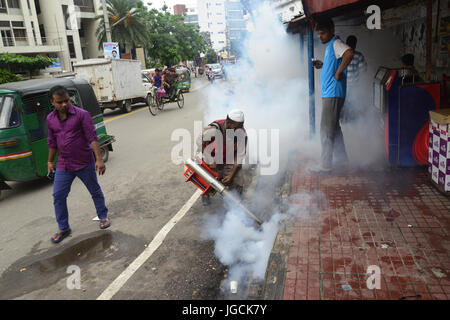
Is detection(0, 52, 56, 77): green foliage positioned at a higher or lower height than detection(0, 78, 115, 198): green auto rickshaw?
higher

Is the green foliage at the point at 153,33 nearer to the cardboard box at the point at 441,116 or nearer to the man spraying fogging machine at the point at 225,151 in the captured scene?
the man spraying fogging machine at the point at 225,151

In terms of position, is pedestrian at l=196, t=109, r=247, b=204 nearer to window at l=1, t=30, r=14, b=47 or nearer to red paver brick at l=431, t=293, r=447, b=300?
red paver brick at l=431, t=293, r=447, b=300

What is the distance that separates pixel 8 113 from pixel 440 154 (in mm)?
6122

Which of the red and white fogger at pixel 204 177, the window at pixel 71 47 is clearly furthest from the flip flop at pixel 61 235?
the window at pixel 71 47

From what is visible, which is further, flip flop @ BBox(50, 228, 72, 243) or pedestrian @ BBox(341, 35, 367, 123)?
pedestrian @ BBox(341, 35, 367, 123)

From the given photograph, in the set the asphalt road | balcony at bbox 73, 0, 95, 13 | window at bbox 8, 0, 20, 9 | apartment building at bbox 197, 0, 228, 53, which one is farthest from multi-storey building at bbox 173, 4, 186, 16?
the asphalt road

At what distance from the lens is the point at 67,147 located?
13.6 ft

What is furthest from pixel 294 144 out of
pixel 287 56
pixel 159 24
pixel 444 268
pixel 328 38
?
pixel 159 24

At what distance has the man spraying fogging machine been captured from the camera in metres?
4.00

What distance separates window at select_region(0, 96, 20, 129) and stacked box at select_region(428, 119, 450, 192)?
233 inches

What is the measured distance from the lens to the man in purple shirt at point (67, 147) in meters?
4.14

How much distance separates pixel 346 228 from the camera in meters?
3.70

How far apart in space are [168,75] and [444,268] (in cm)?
1328
